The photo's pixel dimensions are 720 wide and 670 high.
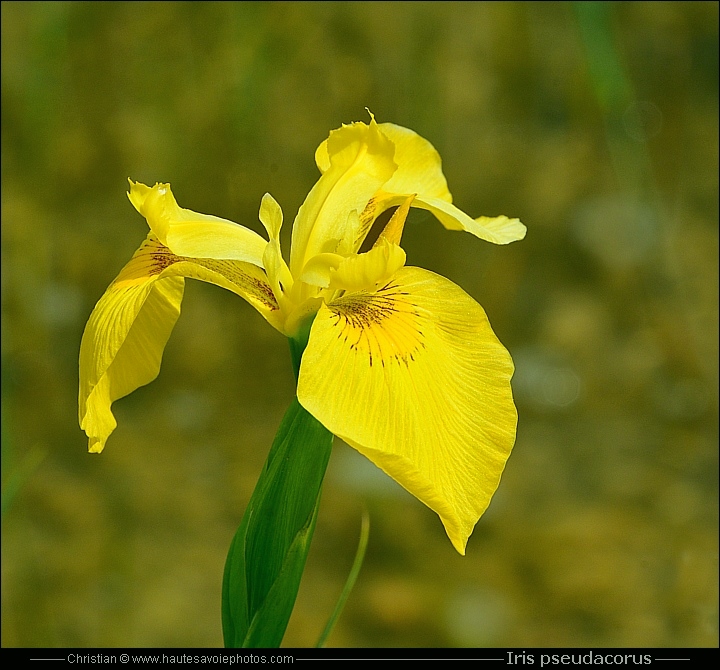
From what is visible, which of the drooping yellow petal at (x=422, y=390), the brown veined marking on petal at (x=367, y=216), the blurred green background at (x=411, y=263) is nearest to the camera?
the drooping yellow petal at (x=422, y=390)

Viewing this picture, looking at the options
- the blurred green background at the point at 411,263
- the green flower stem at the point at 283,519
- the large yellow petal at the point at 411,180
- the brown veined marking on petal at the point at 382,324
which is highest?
the large yellow petal at the point at 411,180

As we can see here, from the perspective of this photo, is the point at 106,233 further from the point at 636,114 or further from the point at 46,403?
the point at 636,114

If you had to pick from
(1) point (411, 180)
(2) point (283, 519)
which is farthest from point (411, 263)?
(2) point (283, 519)

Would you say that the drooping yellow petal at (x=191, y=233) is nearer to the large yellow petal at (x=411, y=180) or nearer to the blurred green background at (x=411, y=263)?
the large yellow petal at (x=411, y=180)

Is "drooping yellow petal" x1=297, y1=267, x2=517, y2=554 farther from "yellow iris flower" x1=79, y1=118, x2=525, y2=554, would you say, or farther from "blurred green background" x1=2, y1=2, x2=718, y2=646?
"blurred green background" x1=2, y1=2, x2=718, y2=646

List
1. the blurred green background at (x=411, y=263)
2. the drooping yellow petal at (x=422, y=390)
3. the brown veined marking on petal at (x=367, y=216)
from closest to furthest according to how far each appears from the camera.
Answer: the drooping yellow petal at (x=422, y=390) < the brown veined marking on petal at (x=367, y=216) < the blurred green background at (x=411, y=263)

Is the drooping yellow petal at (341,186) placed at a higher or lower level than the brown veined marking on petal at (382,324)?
higher

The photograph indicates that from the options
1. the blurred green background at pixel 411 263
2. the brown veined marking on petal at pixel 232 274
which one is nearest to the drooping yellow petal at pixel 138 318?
the brown veined marking on petal at pixel 232 274

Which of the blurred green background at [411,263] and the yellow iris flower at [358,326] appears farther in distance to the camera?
the blurred green background at [411,263]

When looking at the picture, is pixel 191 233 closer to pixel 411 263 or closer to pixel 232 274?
pixel 232 274
